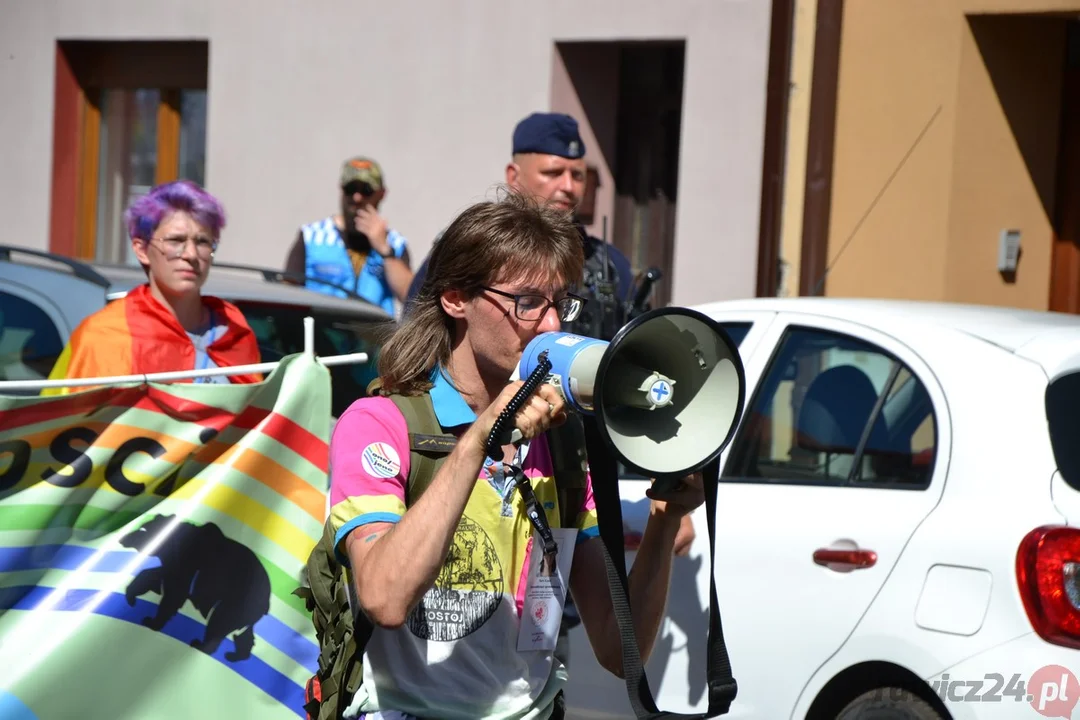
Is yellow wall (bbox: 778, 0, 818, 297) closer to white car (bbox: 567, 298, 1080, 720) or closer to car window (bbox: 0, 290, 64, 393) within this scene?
white car (bbox: 567, 298, 1080, 720)

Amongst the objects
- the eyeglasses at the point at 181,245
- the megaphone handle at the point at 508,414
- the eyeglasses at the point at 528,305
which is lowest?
the megaphone handle at the point at 508,414

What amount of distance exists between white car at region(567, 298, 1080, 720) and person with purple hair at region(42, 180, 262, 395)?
4.56 ft

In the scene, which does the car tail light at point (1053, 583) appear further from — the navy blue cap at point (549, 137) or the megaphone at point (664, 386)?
→ the navy blue cap at point (549, 137)

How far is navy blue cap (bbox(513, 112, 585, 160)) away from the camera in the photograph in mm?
5148

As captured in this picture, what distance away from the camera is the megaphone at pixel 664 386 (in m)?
2.35

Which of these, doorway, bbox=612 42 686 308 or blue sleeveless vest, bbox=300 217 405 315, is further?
doorway, bbox=612 42 686 308

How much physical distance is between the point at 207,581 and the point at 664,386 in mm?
1604

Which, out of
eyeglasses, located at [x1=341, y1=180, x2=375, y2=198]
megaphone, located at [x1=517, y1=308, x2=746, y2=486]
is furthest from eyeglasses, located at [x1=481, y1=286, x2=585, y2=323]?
eyeglasses, located at [x1=341, y1=180, x2=375, y2=198]

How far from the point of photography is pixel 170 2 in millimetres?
10484

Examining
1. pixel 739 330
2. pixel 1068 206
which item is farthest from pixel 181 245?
pixel 1068 206

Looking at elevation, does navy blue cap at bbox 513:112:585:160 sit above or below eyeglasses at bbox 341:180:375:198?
above

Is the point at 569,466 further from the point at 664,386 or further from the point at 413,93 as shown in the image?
the point at 413,93

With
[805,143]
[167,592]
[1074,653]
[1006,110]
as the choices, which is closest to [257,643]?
[167,592]

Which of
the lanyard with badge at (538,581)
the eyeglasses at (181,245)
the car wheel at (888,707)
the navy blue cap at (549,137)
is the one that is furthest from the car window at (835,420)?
the eyeglasses at (181,245)
